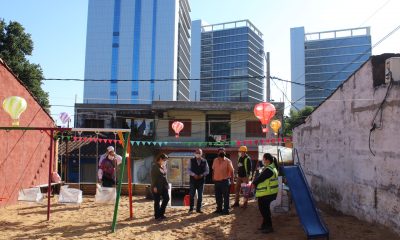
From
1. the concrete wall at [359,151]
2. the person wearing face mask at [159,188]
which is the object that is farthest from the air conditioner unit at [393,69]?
the person wearing face mask at [159,188]

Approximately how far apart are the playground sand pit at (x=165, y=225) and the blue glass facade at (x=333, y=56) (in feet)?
231

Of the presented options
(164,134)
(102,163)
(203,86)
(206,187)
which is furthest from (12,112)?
(203,86)

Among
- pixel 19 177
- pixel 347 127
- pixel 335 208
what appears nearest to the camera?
pixel 347 127

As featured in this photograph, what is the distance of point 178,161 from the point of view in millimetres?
20781

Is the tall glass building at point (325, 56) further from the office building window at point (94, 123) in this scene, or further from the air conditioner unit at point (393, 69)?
the air conditioner unit at point (393, 69)

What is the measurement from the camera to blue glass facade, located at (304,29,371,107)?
8006cm

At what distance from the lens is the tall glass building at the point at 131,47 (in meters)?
89.1

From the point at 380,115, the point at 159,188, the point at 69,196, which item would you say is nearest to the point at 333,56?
the point at 380,115

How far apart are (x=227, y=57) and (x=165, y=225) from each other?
119 meters

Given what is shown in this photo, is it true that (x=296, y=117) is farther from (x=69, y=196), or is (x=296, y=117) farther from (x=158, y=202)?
(x=69, y=196)

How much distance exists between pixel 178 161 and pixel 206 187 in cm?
540

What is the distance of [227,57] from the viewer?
411ft

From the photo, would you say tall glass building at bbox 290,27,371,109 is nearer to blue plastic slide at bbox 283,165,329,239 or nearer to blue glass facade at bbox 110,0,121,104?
blue glass facade at bbox 110,0,121,104

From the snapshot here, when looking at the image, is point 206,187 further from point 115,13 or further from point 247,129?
point 115,13
